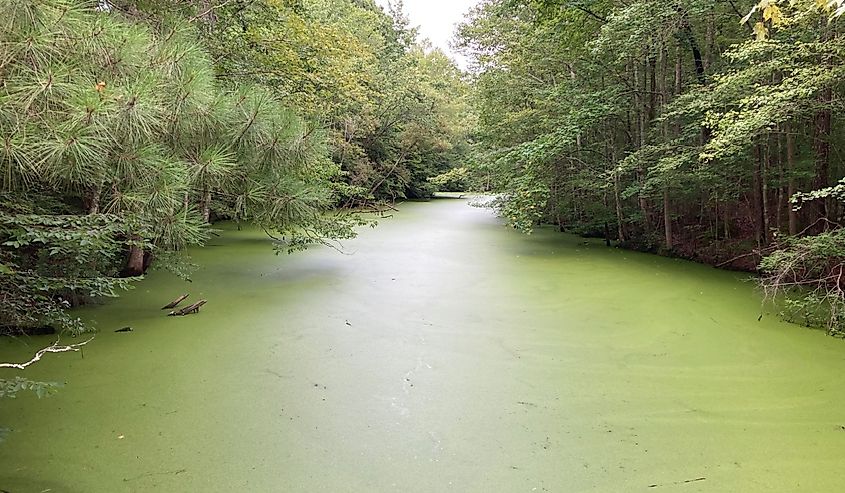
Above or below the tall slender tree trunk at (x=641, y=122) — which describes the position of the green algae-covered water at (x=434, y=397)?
below

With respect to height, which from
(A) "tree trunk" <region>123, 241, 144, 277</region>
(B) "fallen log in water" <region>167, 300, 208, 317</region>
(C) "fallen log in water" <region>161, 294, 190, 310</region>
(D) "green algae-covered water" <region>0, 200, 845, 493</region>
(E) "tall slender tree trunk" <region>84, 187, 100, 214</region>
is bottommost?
(D) "green algae-covered water" <region>0, 200, 845, 493</region>

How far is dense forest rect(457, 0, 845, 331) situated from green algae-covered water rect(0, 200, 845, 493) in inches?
45.5

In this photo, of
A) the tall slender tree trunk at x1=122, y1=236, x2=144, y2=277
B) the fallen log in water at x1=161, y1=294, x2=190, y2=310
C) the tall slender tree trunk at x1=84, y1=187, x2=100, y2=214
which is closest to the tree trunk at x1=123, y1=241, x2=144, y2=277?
the tall slender tree trunk at x1=122, y1=236, x2=144, y2=277

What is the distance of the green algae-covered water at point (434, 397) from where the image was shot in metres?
1.68

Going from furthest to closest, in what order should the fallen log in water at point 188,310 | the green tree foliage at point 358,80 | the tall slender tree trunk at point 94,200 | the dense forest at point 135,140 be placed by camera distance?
the green tree foliage at point 358,80 → the fallen log in water at point 188,310 → the tall slender tree trunk at point 94,200 → the dense forest at point 135,140

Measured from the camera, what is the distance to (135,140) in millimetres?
2268

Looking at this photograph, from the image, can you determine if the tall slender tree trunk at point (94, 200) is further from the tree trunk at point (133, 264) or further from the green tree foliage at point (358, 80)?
the green tree foliage at point (358, 80)

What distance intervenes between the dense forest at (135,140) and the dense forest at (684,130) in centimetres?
298

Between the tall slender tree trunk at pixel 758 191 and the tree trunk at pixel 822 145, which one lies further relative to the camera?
the tall slender tree trunk at pixel 758 191

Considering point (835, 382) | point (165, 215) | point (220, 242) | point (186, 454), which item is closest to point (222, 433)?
point (186, 454)

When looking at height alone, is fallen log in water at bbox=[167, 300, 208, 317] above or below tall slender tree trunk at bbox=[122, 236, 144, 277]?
below

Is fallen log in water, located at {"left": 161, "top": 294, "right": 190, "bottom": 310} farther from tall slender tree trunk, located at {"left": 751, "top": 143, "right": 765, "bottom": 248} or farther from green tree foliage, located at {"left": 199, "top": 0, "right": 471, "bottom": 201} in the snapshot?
tall slender tree trunk, located at {"left": 751, "top": 143, "right": 765, "bottom": 248}

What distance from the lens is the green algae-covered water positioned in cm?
168

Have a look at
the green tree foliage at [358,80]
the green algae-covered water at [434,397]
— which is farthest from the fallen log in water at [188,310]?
the green tree foliage at [358,80]
